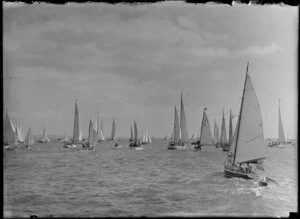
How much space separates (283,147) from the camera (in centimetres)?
8650

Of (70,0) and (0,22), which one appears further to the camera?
(0,22)

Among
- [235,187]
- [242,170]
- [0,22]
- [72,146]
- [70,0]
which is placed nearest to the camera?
[70,0]

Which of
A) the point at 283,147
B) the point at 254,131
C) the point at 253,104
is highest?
the point at 253,104

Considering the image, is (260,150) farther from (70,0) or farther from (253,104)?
(70,0)

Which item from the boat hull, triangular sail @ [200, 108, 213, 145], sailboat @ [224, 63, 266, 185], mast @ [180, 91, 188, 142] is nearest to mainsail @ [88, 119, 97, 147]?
mast @ [180, 91, 188, 142]

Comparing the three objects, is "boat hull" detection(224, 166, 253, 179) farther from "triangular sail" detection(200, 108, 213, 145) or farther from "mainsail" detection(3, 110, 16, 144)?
"triangular sail" detection(200, 108, 213, 145)

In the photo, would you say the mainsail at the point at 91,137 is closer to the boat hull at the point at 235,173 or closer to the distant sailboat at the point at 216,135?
the distant sailboat at the point at 216,135

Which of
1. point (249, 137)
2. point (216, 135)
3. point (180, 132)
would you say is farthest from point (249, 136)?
point (216, 135)

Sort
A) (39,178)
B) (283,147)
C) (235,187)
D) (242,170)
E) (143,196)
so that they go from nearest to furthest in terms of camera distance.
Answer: (143,196), (235,187), (242,170), (39,178), (283,147)

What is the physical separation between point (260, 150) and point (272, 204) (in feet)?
20.8

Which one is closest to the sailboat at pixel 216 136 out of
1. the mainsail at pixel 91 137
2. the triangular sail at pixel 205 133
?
the triangular sail at pixel 205 133

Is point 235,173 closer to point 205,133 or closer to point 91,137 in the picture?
point 205,133

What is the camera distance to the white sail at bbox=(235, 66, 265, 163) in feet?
65.3

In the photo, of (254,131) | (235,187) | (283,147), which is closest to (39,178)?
(235,187)
